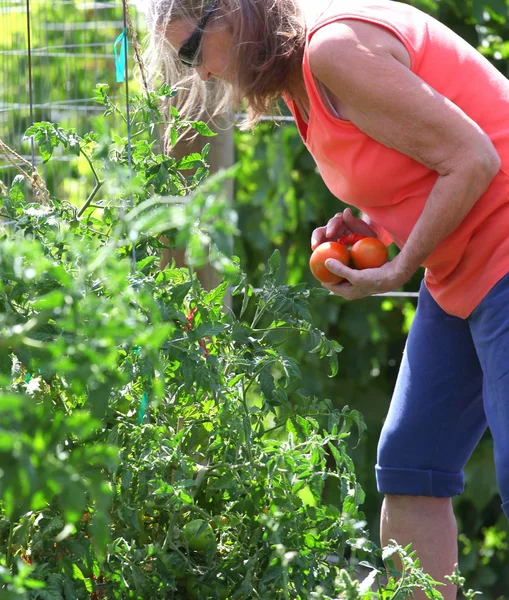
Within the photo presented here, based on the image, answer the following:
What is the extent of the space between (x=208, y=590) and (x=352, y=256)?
2.24ft

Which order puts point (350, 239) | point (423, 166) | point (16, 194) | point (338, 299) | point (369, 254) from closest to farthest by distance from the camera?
point (16, 194), point (423, 166), point (369, 254), point (350, 239), point (338, 299)

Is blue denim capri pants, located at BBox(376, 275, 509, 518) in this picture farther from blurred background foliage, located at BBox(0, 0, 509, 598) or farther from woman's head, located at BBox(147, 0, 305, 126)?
blurred background foliage, located at BBox(0, 0, 509, 598)

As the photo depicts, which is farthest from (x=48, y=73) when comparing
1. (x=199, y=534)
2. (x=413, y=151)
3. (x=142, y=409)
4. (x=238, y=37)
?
(x=199, y=534)

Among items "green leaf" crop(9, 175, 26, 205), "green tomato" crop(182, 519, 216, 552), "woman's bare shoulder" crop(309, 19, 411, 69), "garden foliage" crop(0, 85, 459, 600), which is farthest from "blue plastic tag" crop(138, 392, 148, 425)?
"woman's bare shoulder" crop(309, 19, 411, 69)

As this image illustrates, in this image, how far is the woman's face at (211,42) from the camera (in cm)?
150

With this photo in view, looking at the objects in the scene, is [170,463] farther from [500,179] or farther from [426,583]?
[500,179]

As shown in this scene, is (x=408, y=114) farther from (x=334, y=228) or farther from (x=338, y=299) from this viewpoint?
(x=338, y=299)

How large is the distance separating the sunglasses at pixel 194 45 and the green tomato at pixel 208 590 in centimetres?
85

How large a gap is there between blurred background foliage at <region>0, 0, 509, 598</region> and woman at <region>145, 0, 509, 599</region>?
1180 mm

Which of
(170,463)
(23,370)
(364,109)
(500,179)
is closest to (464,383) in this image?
(500,179)

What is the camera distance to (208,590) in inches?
48.5

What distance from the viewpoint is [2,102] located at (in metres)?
2.76

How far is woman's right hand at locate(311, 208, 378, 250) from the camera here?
5.87 feet

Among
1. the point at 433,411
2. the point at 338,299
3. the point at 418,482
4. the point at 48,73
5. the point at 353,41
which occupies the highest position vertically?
the point at 353,41
